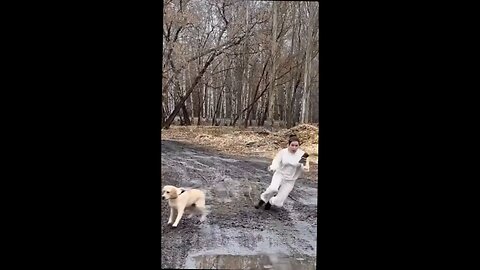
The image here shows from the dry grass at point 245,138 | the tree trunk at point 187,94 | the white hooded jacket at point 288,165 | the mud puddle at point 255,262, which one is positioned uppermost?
the tree trunk at point 187,94

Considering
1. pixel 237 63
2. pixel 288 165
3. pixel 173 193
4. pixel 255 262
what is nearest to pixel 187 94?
pixel 237 63

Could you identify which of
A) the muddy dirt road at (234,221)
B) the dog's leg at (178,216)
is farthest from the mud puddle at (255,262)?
the dog's leg at (178,216)

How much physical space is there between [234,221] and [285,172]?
296mm

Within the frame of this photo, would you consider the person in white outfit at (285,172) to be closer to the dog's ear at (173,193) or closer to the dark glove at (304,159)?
the dark glove at (304,159)

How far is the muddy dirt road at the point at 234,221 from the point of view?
1.89 meters

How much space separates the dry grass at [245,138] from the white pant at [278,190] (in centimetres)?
11
